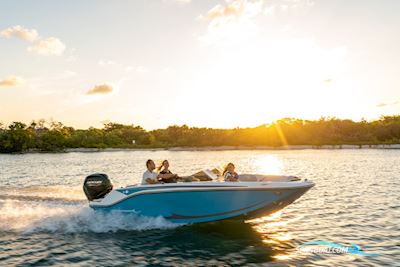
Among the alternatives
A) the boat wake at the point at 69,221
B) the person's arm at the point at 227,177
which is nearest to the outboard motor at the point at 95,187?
the boat wake at the point at 69,221

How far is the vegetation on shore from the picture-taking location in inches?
4001

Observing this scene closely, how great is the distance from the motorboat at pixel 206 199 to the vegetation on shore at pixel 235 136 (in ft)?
292

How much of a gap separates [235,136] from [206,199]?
10123cm

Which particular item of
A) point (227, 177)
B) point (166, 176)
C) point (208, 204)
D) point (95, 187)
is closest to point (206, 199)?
point (208, 204)

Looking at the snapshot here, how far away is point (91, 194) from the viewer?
441 inches

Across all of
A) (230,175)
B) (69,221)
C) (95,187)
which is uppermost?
(230,175)

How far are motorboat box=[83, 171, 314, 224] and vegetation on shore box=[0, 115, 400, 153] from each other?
292ft

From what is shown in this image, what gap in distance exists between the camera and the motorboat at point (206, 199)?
970cm

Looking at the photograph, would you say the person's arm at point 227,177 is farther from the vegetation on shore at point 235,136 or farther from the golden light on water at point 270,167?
the vegetation on shore at point 235,136

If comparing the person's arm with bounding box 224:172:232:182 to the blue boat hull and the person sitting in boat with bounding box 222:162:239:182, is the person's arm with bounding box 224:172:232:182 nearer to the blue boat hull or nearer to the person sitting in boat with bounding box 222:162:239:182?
the person sitting in boat with bounding box 222:162:239:182

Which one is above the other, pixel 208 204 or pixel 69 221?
pixel 208 204

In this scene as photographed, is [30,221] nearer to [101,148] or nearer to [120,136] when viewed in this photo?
[101,148]

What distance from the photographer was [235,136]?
111 meters

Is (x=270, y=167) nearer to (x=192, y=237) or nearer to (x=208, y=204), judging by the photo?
(x=208, y=204)
